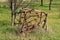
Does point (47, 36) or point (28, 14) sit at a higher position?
point (28, 14)

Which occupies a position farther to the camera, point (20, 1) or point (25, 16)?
point (20, 1)

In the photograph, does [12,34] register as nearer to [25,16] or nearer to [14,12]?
[25,16]

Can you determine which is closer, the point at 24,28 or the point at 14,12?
the point at 24,28

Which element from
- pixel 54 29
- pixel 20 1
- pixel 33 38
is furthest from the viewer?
pixel 20 1

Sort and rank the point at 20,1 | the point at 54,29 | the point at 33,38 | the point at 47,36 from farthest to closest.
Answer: the point at 20,1, the point at 54,29, the point at 47,36, the point at 33,38

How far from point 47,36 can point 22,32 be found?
151 centimetres

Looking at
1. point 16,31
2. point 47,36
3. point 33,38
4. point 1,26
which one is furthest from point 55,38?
point 1,26

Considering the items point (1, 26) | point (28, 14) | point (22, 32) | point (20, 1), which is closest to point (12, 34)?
point (22, 32)

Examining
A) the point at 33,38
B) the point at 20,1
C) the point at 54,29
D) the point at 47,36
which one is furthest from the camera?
the point at 20,1

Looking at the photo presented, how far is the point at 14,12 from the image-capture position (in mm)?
19391

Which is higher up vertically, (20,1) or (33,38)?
(20,1)

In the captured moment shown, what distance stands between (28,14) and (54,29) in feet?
9.30

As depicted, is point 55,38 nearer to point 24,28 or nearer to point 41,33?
point 41,33

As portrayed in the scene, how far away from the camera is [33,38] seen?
14789 mm
